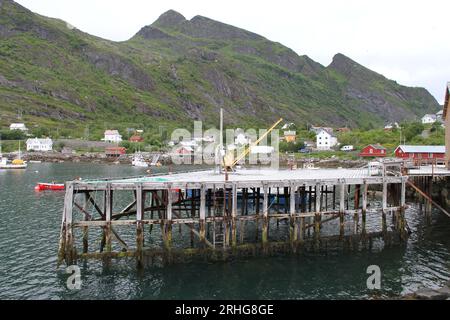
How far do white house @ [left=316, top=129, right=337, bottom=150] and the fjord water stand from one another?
116480 millimetres

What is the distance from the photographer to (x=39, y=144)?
160875mm

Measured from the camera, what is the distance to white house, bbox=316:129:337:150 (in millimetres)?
147738

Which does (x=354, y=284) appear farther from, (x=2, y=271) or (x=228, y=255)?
(x=2, y=271)

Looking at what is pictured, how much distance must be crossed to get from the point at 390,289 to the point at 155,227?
76.9 ft

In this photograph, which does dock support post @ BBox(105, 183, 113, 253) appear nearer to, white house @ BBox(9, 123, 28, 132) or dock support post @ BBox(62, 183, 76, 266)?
dock support post @ BBox(62, 183, 76, 266)

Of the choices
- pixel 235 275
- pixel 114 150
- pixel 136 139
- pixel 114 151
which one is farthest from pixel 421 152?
pixel 136 139

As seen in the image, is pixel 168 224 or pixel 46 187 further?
pixel 46 187

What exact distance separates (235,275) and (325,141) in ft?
428

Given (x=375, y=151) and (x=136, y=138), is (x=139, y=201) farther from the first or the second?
(x=136, y=138)

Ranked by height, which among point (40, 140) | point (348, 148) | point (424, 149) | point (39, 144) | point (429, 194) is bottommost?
point (429, 194)

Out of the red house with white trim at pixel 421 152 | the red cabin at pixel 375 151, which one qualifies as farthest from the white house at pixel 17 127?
the red house with white trim at pixel 421 152

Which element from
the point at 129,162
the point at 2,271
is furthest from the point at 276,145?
the point at 2,271
